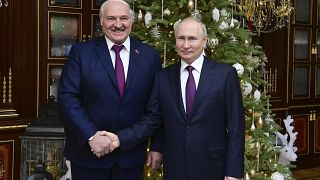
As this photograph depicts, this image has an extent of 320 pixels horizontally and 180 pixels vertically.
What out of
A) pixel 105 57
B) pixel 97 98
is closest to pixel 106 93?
pixel 97 98

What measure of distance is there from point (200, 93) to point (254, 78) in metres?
1.29

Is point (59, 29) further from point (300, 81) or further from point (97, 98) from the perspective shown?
point (300, 81)

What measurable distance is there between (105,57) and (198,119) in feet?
1.68

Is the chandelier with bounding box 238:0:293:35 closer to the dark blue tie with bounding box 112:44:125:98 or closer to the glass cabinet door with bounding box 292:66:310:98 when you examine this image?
the glass cabinet door with bounding box 292:66:310:98

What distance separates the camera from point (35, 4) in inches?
174

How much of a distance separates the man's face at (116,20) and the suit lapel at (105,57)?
0.22 ft

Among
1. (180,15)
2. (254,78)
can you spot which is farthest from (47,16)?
(254,78)

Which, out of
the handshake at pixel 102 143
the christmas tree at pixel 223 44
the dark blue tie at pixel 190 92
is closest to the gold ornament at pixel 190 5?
the christmas tree at pixel 223 44

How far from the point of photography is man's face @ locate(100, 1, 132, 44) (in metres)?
2.18

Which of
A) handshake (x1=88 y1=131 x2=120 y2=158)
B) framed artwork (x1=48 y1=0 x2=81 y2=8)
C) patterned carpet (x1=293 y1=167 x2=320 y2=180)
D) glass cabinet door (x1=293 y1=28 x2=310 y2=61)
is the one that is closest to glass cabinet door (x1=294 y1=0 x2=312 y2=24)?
glass cabinet door (x1=293 y1=28 x2=310 y2=61)

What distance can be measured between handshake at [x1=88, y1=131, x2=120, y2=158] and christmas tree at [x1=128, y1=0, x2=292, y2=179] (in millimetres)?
998

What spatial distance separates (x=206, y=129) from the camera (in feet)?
7.18

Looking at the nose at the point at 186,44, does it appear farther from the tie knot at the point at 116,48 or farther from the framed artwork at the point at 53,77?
the framed artwork at the point at 53,77

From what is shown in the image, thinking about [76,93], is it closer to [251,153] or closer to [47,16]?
[251,153]
